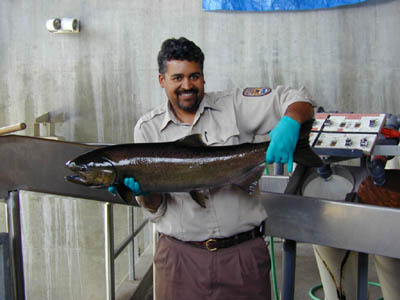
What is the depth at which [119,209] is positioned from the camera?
17.1 ft

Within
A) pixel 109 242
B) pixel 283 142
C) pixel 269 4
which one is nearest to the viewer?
pixel 283 142

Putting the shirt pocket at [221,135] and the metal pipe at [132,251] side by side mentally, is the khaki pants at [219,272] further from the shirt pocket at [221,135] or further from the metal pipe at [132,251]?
the metal pipe at [132,251]

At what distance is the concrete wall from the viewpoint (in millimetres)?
4266

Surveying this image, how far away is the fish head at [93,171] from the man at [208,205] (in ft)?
0.59

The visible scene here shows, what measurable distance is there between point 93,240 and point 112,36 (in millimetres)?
2600

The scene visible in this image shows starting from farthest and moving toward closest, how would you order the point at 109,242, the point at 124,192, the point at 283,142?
1. the point at 109,242
2. the point at 124,192
3. the point at 283,142

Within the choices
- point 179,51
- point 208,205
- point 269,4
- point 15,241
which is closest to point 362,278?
point 208,205

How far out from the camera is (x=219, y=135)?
1.58 m

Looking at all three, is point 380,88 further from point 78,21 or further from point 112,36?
point 78,21

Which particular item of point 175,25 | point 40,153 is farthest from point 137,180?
point 175,25

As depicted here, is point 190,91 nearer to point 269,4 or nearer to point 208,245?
point 208,245

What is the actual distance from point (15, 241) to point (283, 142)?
1.10 metres

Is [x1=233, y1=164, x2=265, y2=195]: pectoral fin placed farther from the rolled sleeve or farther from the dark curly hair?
the dark curly hair

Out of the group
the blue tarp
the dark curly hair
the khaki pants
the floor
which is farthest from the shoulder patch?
the blue tarp
